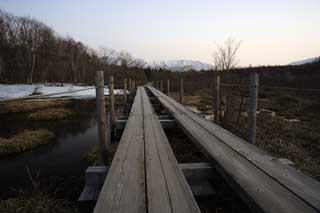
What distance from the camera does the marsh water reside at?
13.3ft

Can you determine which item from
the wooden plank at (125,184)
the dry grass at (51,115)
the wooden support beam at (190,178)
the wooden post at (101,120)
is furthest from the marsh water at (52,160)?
the wooden plank at (125,184)

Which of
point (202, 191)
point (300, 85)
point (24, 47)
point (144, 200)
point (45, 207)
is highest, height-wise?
point (24, 47)

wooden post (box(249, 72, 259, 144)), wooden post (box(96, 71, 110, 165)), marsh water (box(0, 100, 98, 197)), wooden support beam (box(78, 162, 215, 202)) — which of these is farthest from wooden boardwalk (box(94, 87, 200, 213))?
marsh water (box(0, 100, 98, 197))

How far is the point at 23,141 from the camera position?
610 cm

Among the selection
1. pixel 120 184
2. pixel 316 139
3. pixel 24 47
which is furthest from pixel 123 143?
pixel 24 47

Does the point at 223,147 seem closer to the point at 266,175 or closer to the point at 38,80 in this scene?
the point at 266,175

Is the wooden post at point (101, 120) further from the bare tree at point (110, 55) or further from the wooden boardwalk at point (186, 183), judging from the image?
the bare tree at point (110, 55)

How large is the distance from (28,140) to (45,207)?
4.62m

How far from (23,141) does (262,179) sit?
7.16 m

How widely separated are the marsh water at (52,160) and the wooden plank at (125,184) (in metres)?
2.13

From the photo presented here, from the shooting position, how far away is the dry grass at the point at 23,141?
18.3 feet

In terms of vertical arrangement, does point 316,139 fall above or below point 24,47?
below

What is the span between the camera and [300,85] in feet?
50.9

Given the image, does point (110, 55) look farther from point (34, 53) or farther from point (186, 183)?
point (186, 183)
